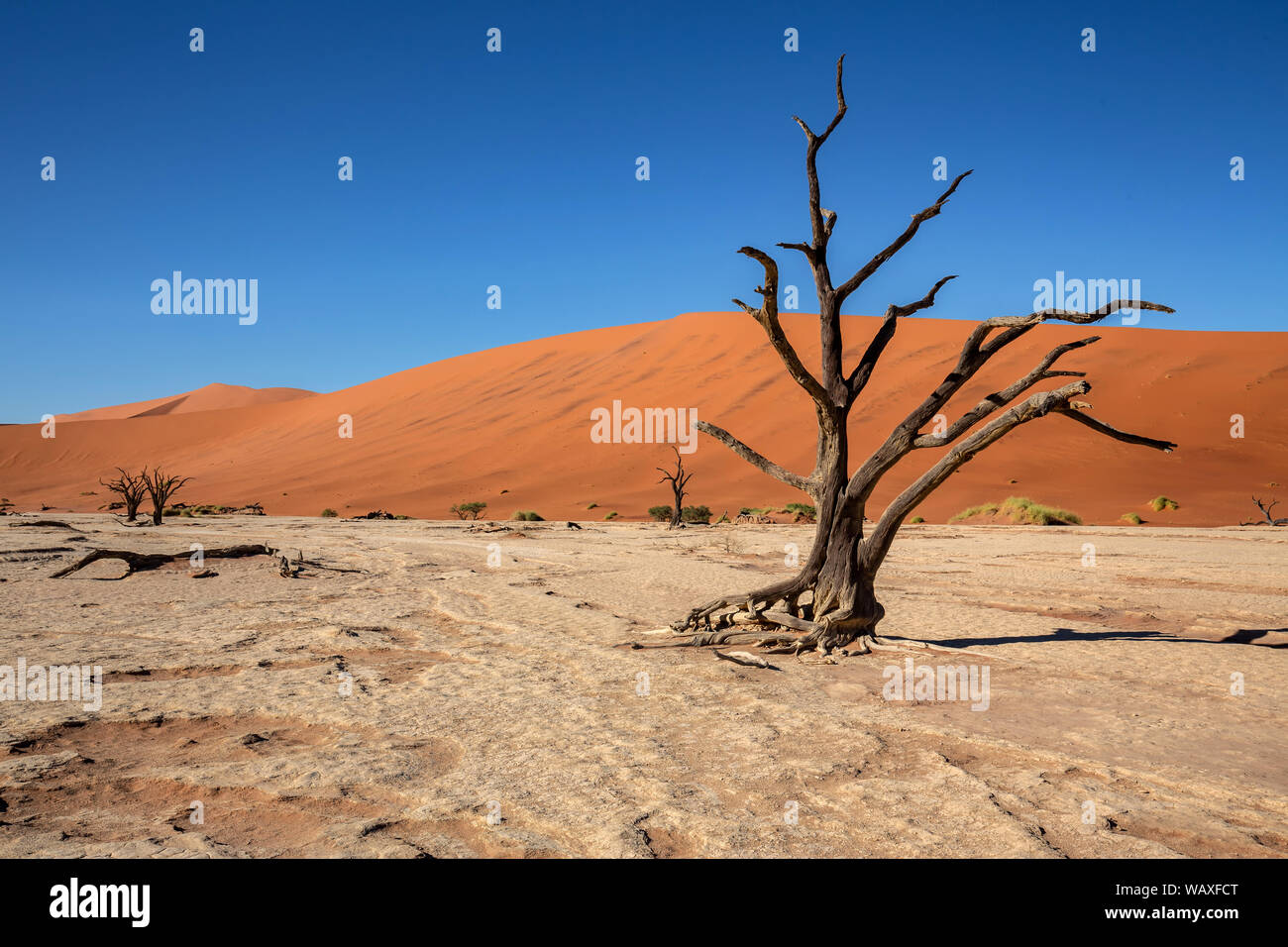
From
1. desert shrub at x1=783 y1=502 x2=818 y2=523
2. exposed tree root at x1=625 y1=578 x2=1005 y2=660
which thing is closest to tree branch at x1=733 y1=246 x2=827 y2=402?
exposed tree root at x1=625 y1=578 x2=1005 y2=660

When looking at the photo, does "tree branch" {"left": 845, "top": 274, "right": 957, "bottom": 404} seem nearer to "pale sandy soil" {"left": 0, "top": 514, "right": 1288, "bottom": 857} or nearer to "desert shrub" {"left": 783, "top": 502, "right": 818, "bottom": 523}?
"pale sandy soil" {"left": 0, "top": 514, "right": 1288, "bottom": 857}

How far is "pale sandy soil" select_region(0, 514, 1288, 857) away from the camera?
321 centimetres

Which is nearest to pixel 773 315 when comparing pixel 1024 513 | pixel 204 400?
pixel 1024 513

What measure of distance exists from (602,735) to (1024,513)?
23069 mm

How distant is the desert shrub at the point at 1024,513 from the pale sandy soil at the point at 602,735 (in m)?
14.6

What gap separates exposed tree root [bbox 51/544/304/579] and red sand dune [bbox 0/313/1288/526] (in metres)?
17.9

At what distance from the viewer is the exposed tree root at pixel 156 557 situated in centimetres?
1043

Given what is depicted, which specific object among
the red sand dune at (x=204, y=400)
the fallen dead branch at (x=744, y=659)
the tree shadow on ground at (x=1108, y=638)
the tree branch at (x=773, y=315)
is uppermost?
the red sand dune at (x=204, y=400)

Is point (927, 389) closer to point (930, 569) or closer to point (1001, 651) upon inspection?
point (930, 569)

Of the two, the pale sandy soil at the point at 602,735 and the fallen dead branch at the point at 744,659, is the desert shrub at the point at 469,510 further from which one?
the fallen dead branch at the point at 744,659

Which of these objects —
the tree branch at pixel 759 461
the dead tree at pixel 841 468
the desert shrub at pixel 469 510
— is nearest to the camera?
the dead tree at pixel 841 468

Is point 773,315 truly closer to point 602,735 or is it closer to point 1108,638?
point 602,735

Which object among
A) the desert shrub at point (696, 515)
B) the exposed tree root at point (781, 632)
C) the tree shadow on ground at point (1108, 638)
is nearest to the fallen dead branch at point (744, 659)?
the exposed tree root at point (781, 632)
